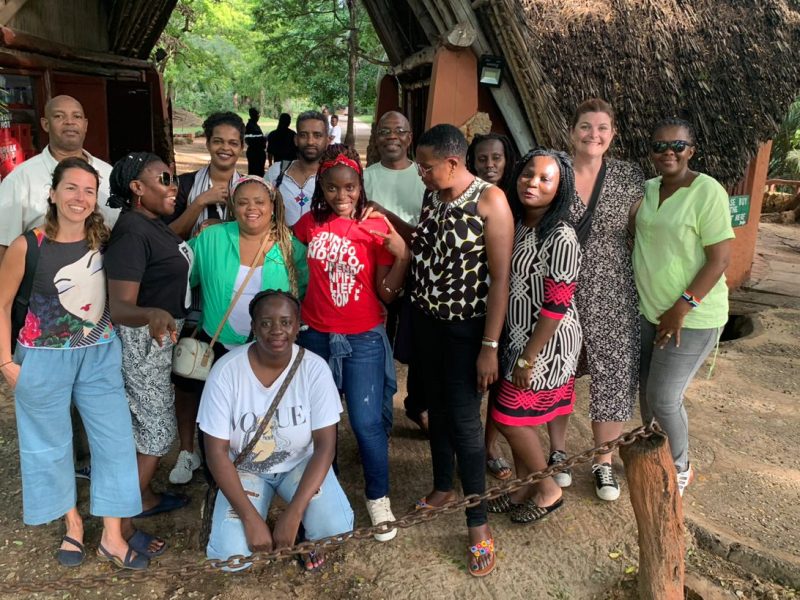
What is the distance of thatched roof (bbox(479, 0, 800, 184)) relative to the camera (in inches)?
194

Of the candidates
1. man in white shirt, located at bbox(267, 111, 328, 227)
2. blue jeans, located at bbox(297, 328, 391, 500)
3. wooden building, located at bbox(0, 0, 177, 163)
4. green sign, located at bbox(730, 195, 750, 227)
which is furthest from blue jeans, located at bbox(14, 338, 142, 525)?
green sign, located at bbox(730, 195, 750, 227)

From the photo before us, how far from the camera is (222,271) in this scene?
2.76m

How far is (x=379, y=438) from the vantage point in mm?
2875

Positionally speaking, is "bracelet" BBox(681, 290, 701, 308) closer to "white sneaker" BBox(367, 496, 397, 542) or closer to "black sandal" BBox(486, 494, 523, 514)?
"black sandal" BBox(486, 494, 523, 514)

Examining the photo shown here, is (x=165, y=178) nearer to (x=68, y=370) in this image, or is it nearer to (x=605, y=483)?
(x=68, y=370)

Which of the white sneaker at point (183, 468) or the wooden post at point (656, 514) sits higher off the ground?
the wooden post at point (656, 514)

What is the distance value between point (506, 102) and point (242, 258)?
3225 mm

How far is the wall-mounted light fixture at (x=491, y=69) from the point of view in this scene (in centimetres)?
502

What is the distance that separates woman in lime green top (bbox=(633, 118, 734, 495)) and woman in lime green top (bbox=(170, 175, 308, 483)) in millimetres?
1667

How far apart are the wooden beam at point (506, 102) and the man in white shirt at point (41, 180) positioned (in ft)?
10.3

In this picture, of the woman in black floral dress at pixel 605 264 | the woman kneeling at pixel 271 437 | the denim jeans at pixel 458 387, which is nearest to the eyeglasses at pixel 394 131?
the woman in black floral dress at pixel 605 264

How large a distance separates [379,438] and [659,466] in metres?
1.23

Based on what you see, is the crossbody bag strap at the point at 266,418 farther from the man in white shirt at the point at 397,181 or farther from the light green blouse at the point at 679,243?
the light green blouse at the point at 679,243

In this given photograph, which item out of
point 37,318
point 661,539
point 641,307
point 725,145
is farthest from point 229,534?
point 725,145
